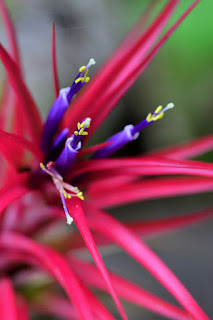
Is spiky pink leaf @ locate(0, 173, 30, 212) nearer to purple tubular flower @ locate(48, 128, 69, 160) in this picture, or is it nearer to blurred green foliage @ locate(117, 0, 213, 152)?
purple tubular flower @ locate(48, 128, 69, 160)

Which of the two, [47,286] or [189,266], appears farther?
[189,266]

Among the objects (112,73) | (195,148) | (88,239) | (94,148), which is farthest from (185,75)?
(88,239)

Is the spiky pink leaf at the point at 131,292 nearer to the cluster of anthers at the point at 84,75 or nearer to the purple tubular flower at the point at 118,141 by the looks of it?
the purple tubular flower at the point at 118,141

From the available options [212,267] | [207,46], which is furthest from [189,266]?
[207,46]

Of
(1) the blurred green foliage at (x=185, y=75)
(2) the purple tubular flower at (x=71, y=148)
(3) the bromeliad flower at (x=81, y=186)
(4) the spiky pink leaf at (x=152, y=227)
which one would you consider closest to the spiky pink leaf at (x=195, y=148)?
(3) the bromeliad flower at (x=81, y=186)

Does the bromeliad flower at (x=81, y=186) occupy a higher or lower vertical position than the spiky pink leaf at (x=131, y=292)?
higher

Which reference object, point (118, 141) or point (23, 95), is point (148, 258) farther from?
point (23, 95)

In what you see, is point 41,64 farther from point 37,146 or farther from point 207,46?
point 37,146
